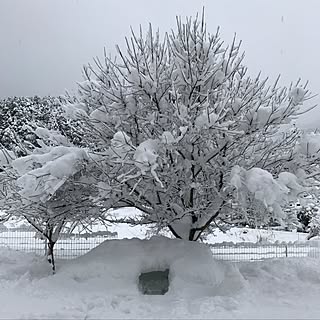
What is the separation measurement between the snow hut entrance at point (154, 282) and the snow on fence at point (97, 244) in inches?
174

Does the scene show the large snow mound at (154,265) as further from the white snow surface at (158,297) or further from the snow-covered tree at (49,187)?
the snow-covered tree at (49,187)

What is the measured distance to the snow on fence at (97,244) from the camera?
42.0ft

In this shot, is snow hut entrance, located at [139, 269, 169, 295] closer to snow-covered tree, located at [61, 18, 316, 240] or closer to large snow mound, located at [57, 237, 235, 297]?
large snow mound, located at [57, 237, 235, 297]

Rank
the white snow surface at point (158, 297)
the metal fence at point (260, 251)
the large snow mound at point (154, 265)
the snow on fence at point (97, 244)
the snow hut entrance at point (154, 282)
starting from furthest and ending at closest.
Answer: the metal fence at point (260, 251) < the snow on fence at point (97, 244) < the snow hut entrance at point (154, 282) < the large snow mound at point (154, 265) < the white snow surface at point (158, 297)

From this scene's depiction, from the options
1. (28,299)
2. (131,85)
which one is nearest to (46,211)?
(28,299)

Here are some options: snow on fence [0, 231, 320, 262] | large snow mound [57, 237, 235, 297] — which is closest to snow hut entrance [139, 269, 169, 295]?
large snow mound [57, 237, 235, 297]

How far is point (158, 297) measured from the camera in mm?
7449

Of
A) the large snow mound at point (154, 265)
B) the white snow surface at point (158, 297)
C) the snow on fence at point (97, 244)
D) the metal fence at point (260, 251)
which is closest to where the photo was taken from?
the white snow surface at point (158, 297)

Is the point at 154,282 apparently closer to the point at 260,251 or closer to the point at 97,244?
the point at 97,244

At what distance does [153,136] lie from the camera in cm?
856

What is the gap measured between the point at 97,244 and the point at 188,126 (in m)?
6.57

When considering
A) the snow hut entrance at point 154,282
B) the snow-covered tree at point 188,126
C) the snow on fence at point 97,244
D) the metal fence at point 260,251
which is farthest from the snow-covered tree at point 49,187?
the metal fence at point 260,251

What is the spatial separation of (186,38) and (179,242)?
13.0ft

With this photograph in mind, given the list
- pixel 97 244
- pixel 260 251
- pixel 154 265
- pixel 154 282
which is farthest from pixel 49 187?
pixel 260 251
